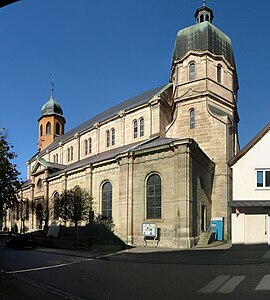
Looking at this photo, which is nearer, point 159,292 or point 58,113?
point 159,292

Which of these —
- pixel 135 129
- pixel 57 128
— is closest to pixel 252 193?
pixel 135 129

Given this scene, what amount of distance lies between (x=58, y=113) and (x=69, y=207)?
4626 cm

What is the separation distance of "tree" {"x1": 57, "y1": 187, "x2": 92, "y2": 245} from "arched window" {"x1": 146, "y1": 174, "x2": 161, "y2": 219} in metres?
6.65

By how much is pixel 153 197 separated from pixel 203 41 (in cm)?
1979

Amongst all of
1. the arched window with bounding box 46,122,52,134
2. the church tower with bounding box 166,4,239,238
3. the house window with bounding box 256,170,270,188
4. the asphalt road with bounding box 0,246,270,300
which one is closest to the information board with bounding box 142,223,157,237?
the church tower with bounding box 166,4,239,238

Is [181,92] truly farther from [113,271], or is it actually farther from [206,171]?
[113,271]

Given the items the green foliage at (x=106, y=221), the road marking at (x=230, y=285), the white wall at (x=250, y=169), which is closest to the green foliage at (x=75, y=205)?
the green foliage at (x=106, y=221)

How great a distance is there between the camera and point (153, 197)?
28984mm

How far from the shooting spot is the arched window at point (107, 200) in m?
34.0

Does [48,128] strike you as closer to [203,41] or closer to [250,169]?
[203,41]

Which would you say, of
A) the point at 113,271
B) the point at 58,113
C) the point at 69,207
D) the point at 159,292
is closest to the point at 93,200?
the point at 69,207

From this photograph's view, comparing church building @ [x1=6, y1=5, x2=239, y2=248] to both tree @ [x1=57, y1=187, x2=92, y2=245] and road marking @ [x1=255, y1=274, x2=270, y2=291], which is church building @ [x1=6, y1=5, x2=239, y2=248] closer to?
tree @ [x1=57, y1=187, x2=92, y2=245]

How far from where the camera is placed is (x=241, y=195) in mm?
25203

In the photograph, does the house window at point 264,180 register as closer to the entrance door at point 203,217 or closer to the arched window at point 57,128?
the entrance door at point 203,217
